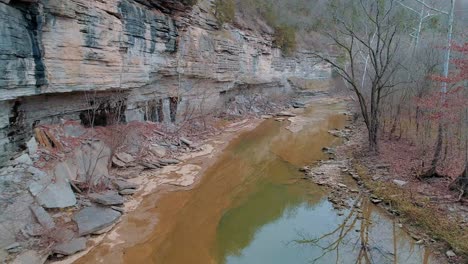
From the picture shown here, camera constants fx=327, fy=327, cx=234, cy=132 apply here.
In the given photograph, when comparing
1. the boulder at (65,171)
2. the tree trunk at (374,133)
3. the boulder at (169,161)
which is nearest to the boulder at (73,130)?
the boulder at (65,171)

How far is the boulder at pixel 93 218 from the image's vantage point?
23.9ft

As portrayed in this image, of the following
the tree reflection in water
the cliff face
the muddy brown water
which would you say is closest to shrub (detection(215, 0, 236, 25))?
the cliff face

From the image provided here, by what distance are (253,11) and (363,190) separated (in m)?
21.2

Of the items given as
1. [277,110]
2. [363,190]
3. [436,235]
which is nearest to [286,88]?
[277,110]

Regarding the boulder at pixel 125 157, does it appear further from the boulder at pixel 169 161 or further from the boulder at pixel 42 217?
the boulder at pixel 42 217

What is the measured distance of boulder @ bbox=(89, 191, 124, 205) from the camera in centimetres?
847

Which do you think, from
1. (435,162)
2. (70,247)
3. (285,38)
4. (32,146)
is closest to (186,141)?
(32,146)

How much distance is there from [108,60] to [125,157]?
3358mm

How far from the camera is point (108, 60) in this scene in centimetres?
1071

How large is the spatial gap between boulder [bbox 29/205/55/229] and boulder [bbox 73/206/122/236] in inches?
22.5

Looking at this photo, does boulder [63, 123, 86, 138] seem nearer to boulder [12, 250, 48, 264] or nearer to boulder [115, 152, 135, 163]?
boulder [115, 152, 135, 163]

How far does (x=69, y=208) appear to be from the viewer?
794 cm

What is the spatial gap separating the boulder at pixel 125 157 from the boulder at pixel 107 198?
2483mm

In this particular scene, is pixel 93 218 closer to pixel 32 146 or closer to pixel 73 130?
pixel 32 146
